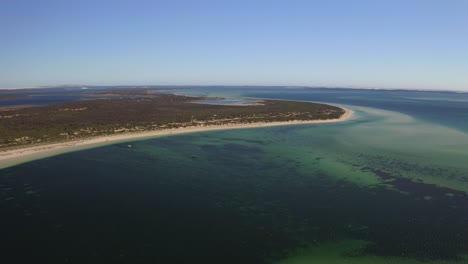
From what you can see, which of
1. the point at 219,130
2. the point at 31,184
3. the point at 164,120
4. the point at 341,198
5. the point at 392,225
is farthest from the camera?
the point at 164,120

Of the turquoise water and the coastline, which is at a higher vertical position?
the coastline

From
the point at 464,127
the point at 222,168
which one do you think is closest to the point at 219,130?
the point at 222,168

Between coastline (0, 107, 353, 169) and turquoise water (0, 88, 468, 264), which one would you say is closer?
turquoise water (0, 88, 468, 264)

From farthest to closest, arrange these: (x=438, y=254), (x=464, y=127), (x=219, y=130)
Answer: (x=464, y=127)
(x=219, y=130)
(x=438, y=254)

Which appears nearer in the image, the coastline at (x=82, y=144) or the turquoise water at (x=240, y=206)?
the turquoise water at (x=240, y=206)

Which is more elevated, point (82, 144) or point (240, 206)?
point (82, 144)

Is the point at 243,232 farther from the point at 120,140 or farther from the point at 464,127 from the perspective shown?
the point at 464,127

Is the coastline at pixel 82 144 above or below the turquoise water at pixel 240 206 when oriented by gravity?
A: above

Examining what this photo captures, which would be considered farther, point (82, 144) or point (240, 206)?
point (82, 144)
